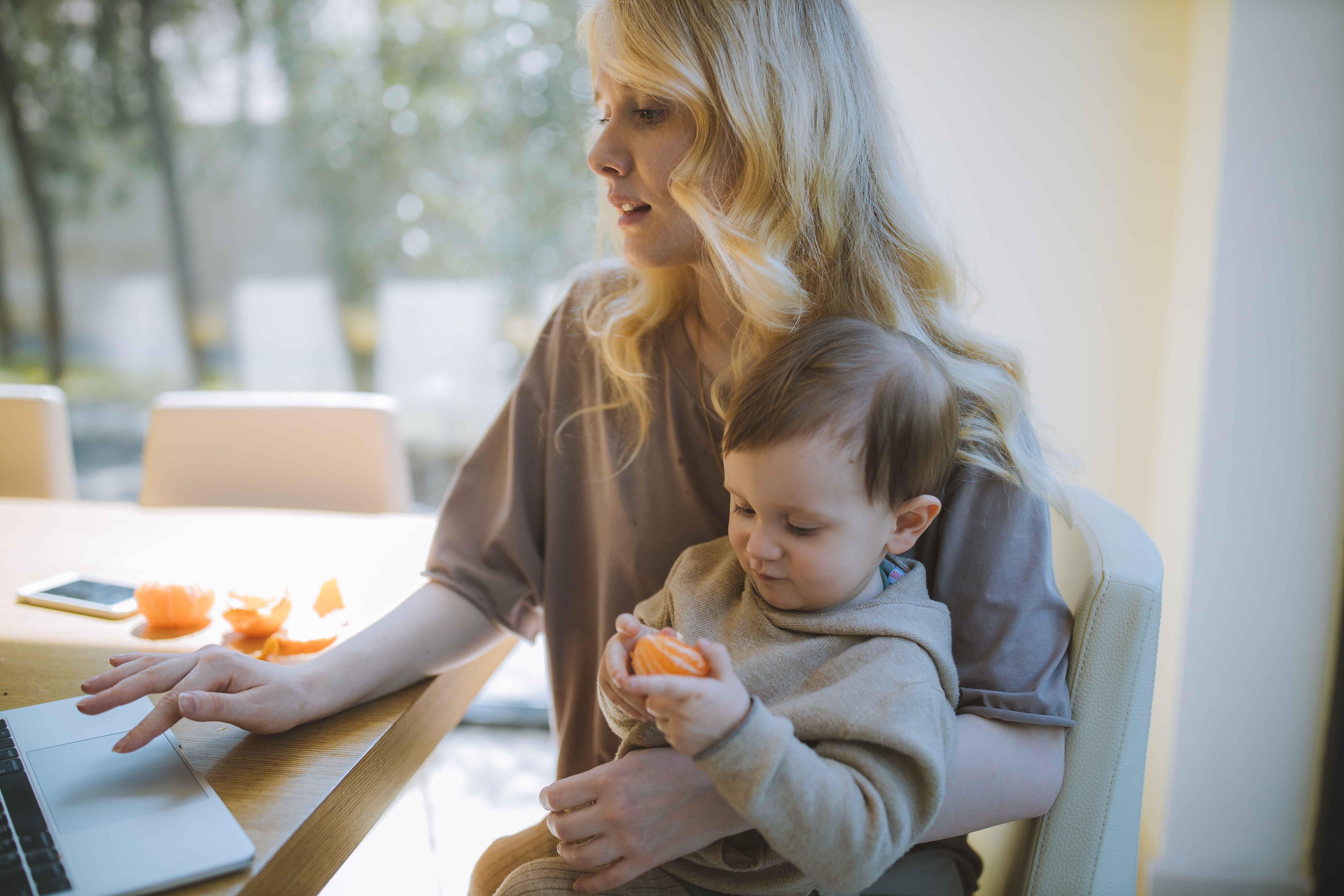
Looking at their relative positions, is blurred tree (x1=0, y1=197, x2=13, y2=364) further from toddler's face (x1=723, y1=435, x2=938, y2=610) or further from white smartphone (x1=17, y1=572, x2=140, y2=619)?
toddler's face (x1=723, y1=435, x2=938, y2=610)

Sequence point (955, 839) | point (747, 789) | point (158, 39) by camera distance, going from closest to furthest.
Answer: point (747, 789), point (955, 839), point (158, 39)

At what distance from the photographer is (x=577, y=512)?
1.18m

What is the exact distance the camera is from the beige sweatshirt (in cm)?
65

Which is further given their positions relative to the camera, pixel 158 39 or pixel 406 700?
pixel 158 39

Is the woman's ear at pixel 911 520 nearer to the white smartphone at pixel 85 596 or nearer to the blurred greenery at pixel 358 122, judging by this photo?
the white smartphone at pixel 85 596

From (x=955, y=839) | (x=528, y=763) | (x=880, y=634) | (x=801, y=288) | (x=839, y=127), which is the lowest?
(x=528, y=763)

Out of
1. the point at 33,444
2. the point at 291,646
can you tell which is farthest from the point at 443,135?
the point at 291,646

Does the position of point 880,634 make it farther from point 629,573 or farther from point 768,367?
point 629,573

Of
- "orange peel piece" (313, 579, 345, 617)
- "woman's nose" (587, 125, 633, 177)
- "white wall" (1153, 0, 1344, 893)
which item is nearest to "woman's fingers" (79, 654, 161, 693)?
"orange peel piece" (313, 579, 345, 617)

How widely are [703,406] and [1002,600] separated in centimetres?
42

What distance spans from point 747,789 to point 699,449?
0.52 m

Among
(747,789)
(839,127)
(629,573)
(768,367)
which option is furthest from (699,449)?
(747,789)

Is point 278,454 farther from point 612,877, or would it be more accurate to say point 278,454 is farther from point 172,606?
point 612,877

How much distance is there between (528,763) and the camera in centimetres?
246
